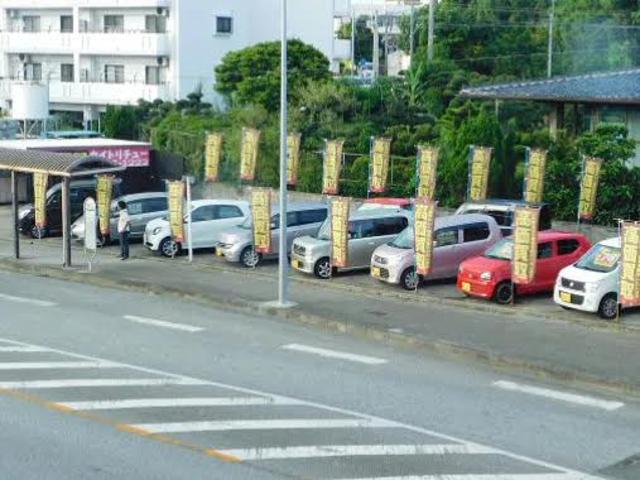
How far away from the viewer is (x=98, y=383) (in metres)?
18.0

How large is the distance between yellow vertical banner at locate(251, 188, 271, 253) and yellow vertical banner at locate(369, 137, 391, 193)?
18.8ft

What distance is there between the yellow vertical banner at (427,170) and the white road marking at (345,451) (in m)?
18.9

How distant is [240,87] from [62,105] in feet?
45.3

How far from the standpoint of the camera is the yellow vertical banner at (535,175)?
3108 cm

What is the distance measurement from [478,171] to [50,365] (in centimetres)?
1638

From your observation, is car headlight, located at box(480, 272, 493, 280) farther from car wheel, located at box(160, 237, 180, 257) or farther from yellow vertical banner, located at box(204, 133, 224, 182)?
yellow vertical banner, located at box(204, 133, 224, 182)

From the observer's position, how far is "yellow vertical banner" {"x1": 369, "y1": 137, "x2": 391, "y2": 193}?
35.4m

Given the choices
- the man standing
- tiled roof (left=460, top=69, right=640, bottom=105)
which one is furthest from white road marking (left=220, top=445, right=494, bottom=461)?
tiled roof (left=460, top=69, right=640, bottom=105)

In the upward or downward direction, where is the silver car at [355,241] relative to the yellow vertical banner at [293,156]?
downward

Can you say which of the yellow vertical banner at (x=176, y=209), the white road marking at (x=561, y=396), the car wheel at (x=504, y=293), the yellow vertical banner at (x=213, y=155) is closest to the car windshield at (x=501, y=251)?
the car wheel at (x=504, y=293)

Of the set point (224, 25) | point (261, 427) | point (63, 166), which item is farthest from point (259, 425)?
point (224, 25)

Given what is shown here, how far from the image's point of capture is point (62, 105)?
62062 millimetres

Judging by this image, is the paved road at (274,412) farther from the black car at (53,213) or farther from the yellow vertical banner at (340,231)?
the black car at (53,213)

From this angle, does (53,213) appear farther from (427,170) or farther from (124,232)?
(427,170)
